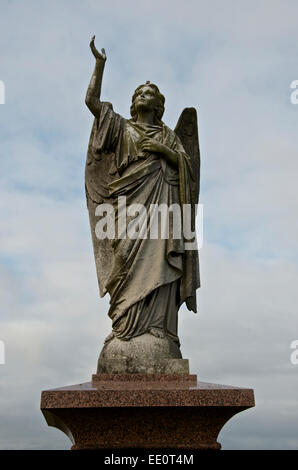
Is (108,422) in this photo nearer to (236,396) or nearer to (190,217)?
(236,396)

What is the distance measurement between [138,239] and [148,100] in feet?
7.75

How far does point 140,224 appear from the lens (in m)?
7.30

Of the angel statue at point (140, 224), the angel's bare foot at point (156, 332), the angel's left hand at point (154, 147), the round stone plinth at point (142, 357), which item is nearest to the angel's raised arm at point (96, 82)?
the angel statue at point (140, 224)

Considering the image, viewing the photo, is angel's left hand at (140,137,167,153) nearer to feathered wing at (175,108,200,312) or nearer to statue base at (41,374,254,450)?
feathered wing at (175,108,200,312)

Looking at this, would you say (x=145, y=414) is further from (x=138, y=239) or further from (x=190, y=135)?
(x=190, y=135)

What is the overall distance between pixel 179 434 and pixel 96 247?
3.15 m

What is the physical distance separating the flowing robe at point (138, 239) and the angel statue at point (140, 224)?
1 centimetres

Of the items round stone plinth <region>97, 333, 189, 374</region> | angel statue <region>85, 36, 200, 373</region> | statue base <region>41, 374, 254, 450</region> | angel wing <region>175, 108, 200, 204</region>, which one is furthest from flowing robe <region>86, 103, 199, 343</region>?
statue base <region>41, 374, 254, 450</region>

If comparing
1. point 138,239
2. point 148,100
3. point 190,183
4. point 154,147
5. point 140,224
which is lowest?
point 138,239

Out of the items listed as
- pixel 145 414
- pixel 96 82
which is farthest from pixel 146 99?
pixel 145 414

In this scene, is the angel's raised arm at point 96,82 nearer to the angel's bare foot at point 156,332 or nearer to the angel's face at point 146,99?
the angel's face at point 146,99

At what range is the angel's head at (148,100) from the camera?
8.09 metres

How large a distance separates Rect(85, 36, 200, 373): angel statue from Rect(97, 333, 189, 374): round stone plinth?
1 centimetres
